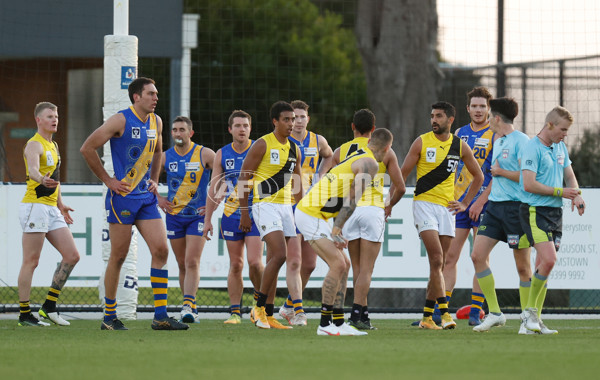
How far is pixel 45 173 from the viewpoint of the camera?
11117mm

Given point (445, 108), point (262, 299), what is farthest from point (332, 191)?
point (445, 108)

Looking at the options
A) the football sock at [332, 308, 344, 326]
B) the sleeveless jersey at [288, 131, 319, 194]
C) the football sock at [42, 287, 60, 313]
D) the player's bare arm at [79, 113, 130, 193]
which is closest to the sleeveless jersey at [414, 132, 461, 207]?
the sleeveless jersey at [288, 131, 319, 194]

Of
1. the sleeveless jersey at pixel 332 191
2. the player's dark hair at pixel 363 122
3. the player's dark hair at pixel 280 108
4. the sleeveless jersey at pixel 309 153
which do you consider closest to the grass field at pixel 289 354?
the sleeveless jersey at pixel 332 191

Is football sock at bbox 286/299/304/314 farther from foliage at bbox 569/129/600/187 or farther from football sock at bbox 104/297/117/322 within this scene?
foliage at bbox 569/129/600/187

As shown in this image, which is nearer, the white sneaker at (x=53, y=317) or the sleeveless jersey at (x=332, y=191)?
the sleeveless jersey at (x=332, y=191)

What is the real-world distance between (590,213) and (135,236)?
615cm

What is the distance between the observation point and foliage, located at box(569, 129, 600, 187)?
1930 cm

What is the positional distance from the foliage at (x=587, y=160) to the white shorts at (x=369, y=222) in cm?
1043

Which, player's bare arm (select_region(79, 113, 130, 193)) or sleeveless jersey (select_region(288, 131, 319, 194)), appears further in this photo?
sleeveless jersey (select_region(288, 131, 319, 194))

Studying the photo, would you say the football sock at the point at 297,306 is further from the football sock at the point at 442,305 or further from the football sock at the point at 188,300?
the football sock at the point at 442,305

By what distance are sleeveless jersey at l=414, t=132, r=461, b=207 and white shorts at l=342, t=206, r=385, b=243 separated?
89 centimetres

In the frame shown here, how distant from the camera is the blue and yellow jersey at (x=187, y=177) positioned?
1148 cm

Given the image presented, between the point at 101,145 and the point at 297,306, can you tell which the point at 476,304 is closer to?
the point at 297,306

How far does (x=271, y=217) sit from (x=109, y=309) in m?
1.86
